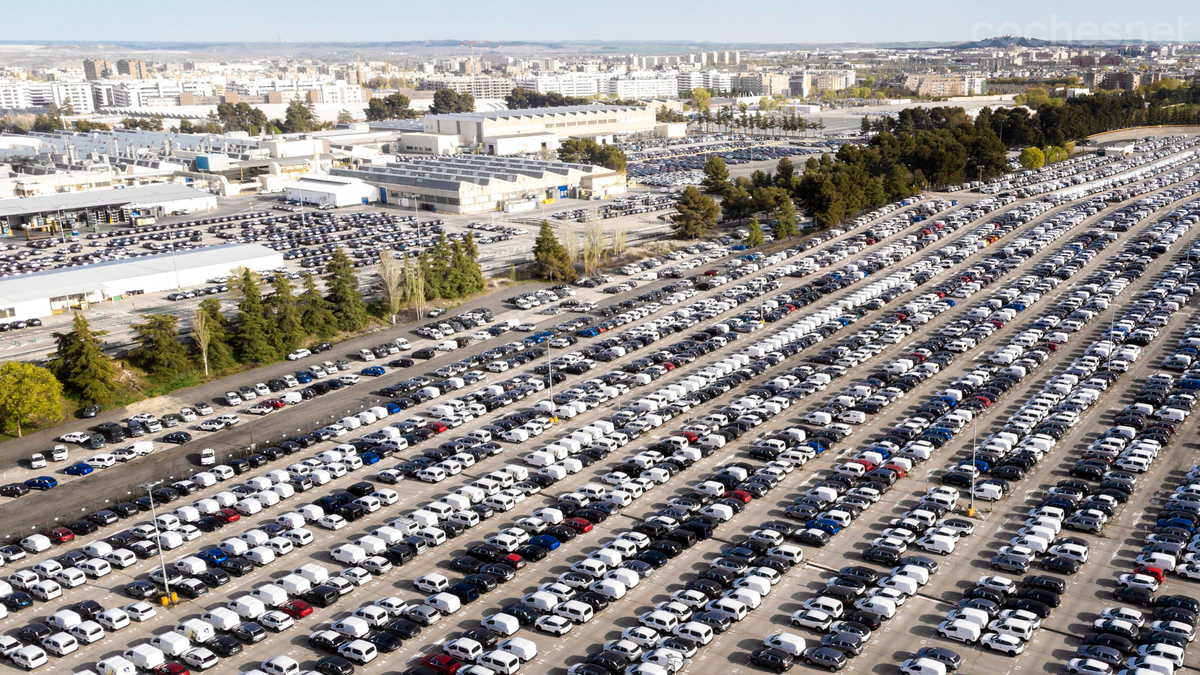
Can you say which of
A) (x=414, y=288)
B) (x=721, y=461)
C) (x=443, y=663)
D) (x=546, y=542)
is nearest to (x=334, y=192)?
(x=414, y=288)

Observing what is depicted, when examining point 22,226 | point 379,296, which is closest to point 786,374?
point 379,296

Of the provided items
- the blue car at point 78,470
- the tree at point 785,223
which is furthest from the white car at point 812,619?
the tree at point 785,223

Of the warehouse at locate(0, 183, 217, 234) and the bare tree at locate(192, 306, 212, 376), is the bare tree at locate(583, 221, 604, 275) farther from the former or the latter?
the warehouse at locate(0, 183, 217, 234)

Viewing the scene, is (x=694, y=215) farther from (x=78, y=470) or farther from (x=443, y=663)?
(x=443, y=663)

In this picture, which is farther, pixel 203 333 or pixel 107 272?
pixel 107 272

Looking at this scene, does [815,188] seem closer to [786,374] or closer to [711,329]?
[711,329]

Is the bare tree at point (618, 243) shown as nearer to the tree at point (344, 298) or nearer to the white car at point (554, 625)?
the tree at point (344, 298)
